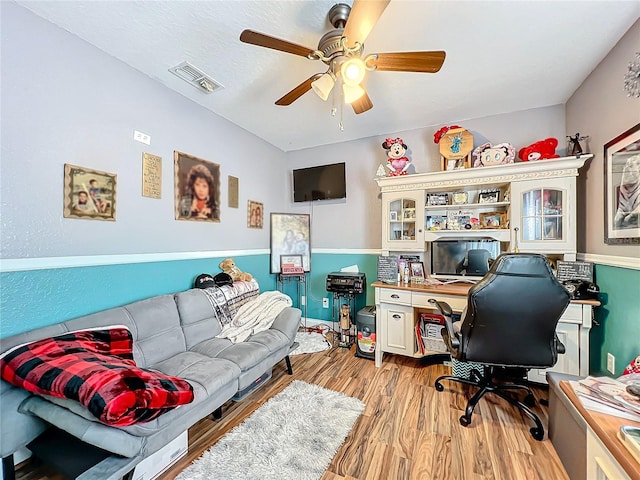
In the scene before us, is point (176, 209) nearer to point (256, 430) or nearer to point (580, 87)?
point (256, 430)

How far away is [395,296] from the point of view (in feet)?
8.09

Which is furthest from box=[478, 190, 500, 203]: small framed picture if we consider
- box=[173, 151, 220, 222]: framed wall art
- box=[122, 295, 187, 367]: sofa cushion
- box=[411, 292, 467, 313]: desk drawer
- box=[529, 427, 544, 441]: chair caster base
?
box=[122, 295, 187, 367]: sofa cushion

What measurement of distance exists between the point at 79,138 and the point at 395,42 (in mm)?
2157

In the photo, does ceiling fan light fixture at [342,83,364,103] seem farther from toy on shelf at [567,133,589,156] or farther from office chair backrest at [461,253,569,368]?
toy on shelf at [567,133,589,156]

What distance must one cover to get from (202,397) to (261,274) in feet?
6.33

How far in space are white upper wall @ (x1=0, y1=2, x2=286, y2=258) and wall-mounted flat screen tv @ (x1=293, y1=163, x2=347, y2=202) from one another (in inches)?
52.5

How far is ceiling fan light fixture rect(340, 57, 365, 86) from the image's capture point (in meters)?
1.40

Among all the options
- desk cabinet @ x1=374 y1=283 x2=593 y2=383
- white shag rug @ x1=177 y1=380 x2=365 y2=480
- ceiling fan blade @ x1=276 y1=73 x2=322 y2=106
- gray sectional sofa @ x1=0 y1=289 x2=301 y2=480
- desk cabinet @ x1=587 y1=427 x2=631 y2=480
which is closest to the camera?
desk cabinet @ x1=587 y1=427 x2=631 y2=480

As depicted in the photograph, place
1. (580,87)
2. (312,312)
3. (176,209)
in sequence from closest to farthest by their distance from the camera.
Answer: (580,87)
(176,209)
(312,312)

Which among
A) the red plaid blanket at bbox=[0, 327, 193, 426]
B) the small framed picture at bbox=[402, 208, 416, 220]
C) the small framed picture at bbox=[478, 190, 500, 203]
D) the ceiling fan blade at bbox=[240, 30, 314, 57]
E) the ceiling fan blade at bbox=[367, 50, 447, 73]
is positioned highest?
→ the ceiling fan blade at bbox=[240, 30, 314, 57]

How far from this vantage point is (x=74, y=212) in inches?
63.4

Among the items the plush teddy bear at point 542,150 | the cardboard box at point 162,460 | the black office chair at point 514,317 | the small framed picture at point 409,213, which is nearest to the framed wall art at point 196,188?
the cardboard box at point 162,460

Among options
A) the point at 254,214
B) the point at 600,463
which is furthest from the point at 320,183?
the point at 600,463

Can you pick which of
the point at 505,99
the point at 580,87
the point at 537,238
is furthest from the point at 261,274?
the point at 580,87
